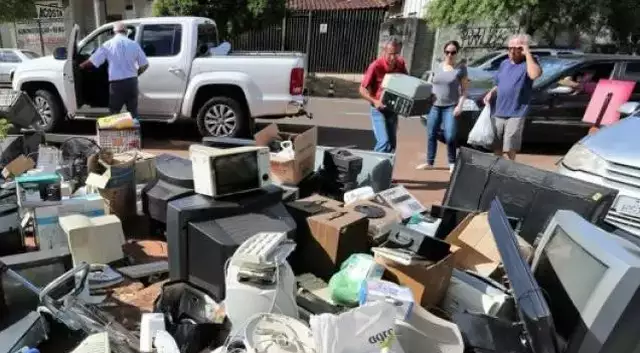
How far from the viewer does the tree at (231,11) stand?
12727 millimetres

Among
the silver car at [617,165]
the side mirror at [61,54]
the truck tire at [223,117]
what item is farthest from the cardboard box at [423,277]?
the side mirror at [61,54]

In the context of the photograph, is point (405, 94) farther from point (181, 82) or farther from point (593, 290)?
point (181, 82)

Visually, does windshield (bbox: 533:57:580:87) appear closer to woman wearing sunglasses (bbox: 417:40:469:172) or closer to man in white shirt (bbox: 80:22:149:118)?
woman wearing sunglasses (bbox: 417:40:469:172)

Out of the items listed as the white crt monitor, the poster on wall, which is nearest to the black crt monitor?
the white crt monitor

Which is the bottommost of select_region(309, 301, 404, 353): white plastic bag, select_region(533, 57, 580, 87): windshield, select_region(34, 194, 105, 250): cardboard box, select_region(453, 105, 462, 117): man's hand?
select_region(34, 194, 105, 250): cardboard box

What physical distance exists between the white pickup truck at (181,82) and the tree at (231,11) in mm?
5786

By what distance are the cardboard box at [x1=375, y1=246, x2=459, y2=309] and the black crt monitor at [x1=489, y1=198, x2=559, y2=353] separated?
17.0 inches

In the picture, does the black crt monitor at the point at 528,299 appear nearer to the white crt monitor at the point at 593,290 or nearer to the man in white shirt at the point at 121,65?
the white crt monitor at the point at 593,290

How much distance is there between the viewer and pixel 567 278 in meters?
2.26

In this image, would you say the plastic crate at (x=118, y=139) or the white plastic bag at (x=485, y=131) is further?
the white plastic bag at (x=485, y=131)

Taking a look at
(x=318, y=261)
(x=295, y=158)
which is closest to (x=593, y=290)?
(x=318, y=261)

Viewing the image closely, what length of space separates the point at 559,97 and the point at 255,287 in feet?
21.9

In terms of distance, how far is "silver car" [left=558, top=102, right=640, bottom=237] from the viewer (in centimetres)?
360

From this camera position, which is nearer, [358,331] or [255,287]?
[358,331]
